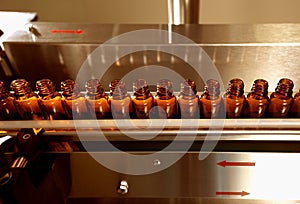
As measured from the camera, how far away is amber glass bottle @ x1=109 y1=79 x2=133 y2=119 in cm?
69

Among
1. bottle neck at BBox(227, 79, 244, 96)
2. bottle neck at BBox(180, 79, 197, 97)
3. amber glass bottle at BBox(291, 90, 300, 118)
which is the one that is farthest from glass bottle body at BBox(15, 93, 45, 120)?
amber glass bottle at BBox(291, 90, 300, 118)

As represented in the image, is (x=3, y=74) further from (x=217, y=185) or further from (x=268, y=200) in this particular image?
(x=268, y=200)

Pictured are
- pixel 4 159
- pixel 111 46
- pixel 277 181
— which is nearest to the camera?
pixel 4 159

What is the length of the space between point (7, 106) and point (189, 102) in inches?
16.1

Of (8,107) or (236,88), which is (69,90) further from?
(236,88)

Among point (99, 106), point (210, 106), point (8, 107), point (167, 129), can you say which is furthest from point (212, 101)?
point (8, 107)

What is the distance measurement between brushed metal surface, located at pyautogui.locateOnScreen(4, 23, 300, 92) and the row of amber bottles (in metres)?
0.26

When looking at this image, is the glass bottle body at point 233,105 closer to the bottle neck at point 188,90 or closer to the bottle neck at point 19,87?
the bottle neck at point 188,90

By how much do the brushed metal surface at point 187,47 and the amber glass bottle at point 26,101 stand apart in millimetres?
268

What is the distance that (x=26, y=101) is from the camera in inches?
27.6

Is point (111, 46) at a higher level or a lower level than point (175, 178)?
higher

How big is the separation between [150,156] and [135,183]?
0.10 metres

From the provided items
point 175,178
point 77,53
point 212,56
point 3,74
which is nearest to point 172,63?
point 212,56

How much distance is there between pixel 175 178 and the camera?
0.74 m
